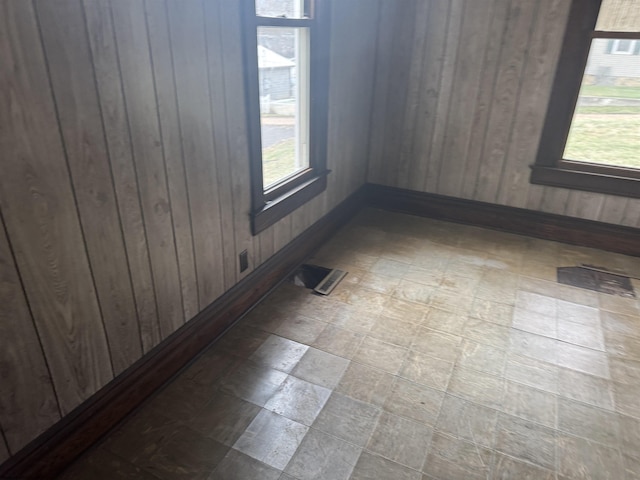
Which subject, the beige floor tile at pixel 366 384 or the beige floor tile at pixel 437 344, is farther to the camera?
the beige floor tile at pixel 437 344

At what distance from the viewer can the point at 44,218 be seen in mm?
1316

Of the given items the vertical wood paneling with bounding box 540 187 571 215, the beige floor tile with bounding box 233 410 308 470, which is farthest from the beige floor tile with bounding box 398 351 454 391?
the vertical wood paneling with bounding box 540 187 571 215

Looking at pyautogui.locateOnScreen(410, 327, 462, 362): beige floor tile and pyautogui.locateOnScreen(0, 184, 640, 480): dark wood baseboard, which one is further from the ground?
pyautogui.locateOnScreen(0, 184, 640, 480): dark wood baseboard

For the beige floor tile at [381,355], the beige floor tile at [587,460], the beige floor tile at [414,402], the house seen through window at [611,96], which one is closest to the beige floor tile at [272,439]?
the beige floor tile at [414,402]

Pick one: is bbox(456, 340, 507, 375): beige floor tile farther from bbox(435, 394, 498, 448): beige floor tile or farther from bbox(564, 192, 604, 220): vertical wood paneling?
bbox(564, 192, 604, 220): vertical wood paneling

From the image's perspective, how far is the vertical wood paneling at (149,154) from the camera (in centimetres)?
146

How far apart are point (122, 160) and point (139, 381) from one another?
2.96 ft

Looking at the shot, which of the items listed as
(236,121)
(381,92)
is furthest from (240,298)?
(381,92)

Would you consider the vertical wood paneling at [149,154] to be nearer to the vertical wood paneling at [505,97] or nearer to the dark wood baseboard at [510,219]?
the dark wood baseboard at [510,219]

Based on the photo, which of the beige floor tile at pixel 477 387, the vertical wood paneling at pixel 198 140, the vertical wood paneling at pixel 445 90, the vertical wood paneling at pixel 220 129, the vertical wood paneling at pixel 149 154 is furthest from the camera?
the vertical wood paneling at pixel 445 90

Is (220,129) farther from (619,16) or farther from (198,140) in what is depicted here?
(619,16)

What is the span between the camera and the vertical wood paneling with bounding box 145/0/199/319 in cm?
157

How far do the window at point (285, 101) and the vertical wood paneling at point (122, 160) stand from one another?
0.72 m

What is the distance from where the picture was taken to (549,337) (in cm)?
233
